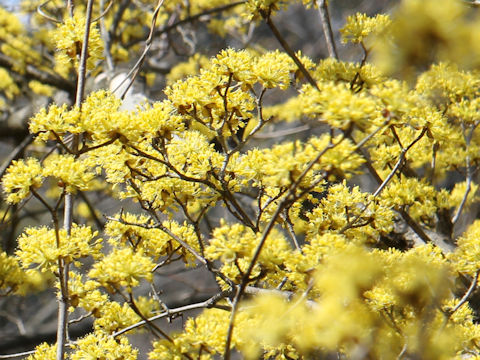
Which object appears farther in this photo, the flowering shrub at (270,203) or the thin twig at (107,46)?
the thin twig at (107,46)

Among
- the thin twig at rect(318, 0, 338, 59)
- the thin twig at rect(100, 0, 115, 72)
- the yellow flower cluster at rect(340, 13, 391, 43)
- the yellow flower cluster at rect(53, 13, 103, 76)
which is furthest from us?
the thin twig at rect(100, 0, 115, 72)

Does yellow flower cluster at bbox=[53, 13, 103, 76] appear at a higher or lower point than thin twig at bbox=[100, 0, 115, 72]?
lower

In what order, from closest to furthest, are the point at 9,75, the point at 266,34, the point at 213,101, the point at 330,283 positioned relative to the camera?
1. the point at 330,283
2. the point at 213,101
3. the point at 9,75
4. the point at 266,34

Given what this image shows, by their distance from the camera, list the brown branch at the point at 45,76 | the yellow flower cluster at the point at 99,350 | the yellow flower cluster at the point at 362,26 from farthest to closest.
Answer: the brown branch at the point at 45,76, the yellow flower cluster at the point at 362,26, the yellow flower cluster at the point at 99,350

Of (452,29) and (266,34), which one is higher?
(266,34)

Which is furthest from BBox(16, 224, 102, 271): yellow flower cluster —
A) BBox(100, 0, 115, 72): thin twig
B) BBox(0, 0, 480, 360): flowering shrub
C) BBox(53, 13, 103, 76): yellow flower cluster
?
BBox(100, 0, 115, 72): thin twig

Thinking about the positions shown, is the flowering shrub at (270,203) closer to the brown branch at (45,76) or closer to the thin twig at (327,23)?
the thin twig at (327,23)

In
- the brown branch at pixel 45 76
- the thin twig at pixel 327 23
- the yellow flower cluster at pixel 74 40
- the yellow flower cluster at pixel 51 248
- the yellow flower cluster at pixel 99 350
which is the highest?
the brown branch at pixel 45 76

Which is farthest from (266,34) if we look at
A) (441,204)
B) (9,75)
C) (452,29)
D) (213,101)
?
(452,29)

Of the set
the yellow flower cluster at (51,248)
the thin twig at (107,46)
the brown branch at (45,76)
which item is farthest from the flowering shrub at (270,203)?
the brown branch at (45,76)

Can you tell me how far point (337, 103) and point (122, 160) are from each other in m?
0.66

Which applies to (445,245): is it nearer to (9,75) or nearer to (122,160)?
(122,160)

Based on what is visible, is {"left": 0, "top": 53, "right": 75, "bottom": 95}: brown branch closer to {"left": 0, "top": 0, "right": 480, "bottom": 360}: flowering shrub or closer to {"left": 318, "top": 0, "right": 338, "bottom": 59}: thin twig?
{"left": 0, "top": 0, "right": 480, "bottom": 360}: flowering shrub

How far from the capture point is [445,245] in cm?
232
